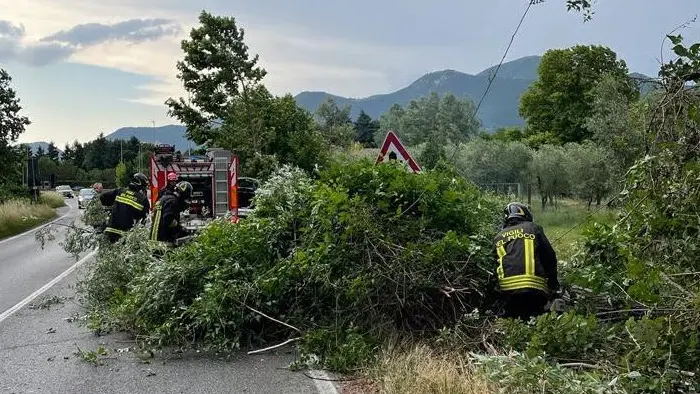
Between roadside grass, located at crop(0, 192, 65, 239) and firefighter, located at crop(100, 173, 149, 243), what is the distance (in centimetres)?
1509

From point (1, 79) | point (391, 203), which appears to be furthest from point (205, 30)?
point (391, 203)

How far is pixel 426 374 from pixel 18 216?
2851 cm

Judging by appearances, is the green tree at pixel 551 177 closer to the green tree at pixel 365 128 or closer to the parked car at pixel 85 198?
the parked car at pixel 85 198

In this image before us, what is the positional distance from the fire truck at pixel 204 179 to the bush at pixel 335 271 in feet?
21.2

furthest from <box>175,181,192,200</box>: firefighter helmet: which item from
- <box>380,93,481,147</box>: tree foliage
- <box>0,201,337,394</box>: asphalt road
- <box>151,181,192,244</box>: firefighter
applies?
<box>380,93,481,147</box>: tree foliage

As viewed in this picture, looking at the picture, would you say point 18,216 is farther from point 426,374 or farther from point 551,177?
point 426,374

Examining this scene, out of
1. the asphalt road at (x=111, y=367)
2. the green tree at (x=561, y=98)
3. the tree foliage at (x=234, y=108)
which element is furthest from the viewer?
the green tree at (x=561, y=98)

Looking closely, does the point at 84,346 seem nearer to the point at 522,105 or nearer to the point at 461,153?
the point at 461,153

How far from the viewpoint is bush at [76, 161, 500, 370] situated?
702 centimetres

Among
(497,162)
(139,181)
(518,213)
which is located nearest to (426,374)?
(518,213)

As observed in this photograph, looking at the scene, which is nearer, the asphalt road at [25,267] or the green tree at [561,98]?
the asphalt road at [25,267]

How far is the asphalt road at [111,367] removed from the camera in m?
6.06

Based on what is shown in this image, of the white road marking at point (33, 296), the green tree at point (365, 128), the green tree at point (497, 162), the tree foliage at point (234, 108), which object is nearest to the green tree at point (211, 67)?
the tree foliage at point (234, 108)

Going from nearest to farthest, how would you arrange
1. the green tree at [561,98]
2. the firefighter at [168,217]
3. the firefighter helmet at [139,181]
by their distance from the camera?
the firefighter at [168,217]
the firefighter helmet at [139,181]
the green tree at [561,98]
